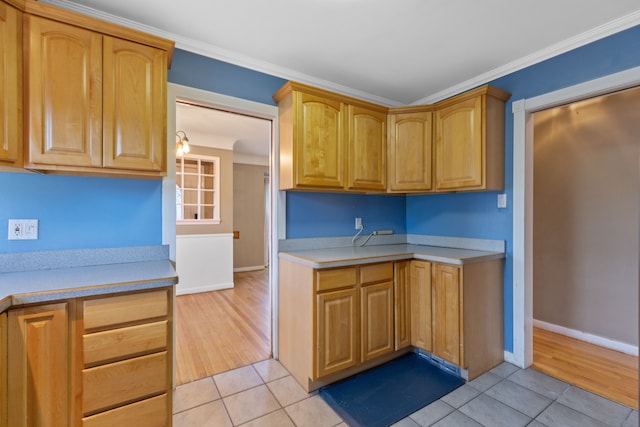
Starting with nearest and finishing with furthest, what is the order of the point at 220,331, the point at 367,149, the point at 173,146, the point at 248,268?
the point at 173,146, the point at 367,149, the point at 220,331, the point at 248,268

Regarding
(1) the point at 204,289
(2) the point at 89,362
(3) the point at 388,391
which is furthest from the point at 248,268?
(2) the point at 89,362

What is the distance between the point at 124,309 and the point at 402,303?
6.31 ft

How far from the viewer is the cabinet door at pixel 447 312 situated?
7.06 feet

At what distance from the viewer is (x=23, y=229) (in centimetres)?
164

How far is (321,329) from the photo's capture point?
1.98m

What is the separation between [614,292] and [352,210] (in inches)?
97.0

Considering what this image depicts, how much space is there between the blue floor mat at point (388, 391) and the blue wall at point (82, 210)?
164 cm

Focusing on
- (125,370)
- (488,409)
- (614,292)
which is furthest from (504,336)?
(125,370)

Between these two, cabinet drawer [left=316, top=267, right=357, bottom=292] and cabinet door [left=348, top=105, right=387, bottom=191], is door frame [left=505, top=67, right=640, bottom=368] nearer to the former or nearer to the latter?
cabinet door [left=348, top=105, right=387, bottom=191]

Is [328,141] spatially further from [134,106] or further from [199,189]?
[199,189]

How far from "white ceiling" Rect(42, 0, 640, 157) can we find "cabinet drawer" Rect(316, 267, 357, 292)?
5.37ft

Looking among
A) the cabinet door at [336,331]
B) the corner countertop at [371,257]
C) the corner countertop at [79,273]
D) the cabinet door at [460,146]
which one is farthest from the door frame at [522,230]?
the corner countertop at [79,273]

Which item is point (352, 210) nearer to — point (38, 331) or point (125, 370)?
point (125, 370)

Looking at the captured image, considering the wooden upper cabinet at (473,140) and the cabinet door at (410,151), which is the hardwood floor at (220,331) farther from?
the wooden upper cabinet at (473,140)
